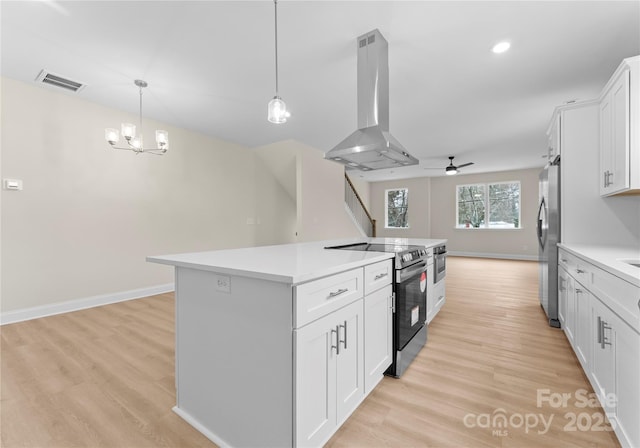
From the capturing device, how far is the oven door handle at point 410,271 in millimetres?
2043

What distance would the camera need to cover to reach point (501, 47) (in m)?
2.52

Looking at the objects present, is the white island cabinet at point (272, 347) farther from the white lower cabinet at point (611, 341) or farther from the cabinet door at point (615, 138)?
the cabinet door at point (615, 138)

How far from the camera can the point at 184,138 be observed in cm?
479

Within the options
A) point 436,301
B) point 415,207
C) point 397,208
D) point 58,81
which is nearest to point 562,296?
point 436,301

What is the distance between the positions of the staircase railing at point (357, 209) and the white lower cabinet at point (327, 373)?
18.4 ft

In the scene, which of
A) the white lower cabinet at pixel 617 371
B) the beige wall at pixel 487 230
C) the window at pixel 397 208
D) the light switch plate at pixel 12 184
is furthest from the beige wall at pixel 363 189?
the white lower cabinet at pixel 617 371

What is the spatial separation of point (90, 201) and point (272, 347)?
12.9 feet

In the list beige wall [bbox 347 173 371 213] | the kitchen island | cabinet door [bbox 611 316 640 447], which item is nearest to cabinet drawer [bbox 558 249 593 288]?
cabinet door [bbox 611 316 640 447]

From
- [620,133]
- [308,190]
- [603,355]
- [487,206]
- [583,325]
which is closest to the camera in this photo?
Result: [603,355]

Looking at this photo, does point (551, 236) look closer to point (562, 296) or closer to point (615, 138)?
point (562, 296)

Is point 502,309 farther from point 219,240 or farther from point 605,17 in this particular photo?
point 219,240

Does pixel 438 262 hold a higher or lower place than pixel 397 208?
lower

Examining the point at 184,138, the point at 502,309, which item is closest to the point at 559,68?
the point at 502,309

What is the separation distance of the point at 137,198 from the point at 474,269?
6930 mm
